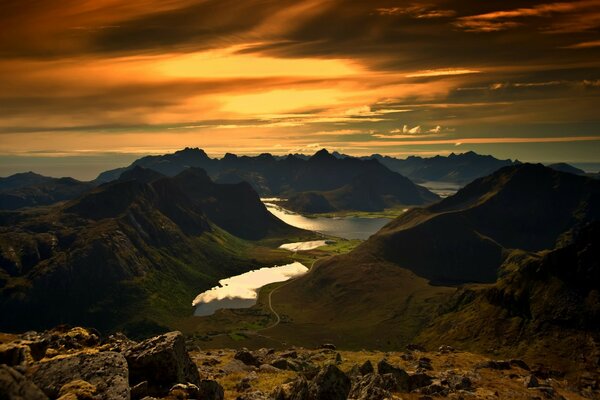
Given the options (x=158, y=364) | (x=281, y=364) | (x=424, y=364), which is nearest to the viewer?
(x=158, y=364)

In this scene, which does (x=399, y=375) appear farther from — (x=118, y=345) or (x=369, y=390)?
(x=118, y=345)

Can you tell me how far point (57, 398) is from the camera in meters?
24.4

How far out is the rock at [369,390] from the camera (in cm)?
3559

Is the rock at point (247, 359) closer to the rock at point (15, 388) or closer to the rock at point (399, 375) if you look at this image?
the rock at point (399, 375)

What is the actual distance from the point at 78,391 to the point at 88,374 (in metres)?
2.56

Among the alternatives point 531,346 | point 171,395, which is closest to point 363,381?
point 171,395

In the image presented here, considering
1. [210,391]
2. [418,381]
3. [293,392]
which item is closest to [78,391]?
[210,391]

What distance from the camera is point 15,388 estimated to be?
1909 centimetres

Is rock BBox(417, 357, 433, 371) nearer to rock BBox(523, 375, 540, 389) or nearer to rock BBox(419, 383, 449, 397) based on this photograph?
rock BBox(523, 375, 540, 389)

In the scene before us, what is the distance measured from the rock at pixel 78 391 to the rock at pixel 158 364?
6.97 m

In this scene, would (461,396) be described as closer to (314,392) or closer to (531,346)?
(314,392)

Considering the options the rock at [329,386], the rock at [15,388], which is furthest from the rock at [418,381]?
the rock at [15,388]

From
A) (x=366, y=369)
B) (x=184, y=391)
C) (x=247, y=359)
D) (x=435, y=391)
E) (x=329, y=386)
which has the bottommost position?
(x=247, y=359)

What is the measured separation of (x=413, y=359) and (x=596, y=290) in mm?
153233
